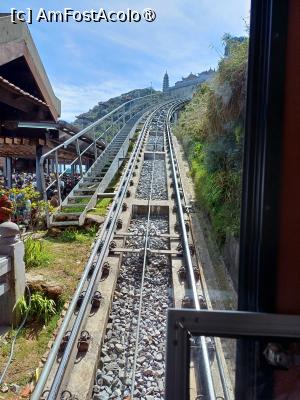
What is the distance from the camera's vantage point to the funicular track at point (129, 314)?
2.17 m

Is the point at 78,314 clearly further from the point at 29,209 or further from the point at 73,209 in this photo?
the point at 73,209

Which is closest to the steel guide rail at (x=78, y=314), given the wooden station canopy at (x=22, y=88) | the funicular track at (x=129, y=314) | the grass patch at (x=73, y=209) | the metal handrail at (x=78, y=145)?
the funicular track at (x=129, y=314)

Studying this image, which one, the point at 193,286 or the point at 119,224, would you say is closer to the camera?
the point at 193,286

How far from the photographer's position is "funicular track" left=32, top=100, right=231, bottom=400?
2174mm

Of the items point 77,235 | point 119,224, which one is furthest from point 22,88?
point 119,224

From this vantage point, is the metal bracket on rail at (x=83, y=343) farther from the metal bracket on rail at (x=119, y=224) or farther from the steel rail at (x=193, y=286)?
the metal bracket on rail at (x=119, y=224)

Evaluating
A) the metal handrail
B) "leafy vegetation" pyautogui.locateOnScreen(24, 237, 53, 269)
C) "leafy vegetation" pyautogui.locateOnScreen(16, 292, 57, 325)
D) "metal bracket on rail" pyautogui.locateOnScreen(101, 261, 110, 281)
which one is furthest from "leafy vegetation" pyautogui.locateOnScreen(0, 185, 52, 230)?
"leafy vegetation" pyautogui.locateOnScreen(16, 292, 57, 325)

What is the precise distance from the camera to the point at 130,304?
130 inches

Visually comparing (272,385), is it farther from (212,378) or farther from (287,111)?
(287,111)

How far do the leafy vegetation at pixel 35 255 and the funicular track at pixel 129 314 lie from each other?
2.09 feet

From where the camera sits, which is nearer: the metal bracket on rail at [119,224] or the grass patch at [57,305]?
the grass patch at [57,305]

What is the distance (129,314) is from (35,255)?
1.60 meters

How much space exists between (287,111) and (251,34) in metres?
0.27

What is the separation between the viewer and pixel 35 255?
4086mm
